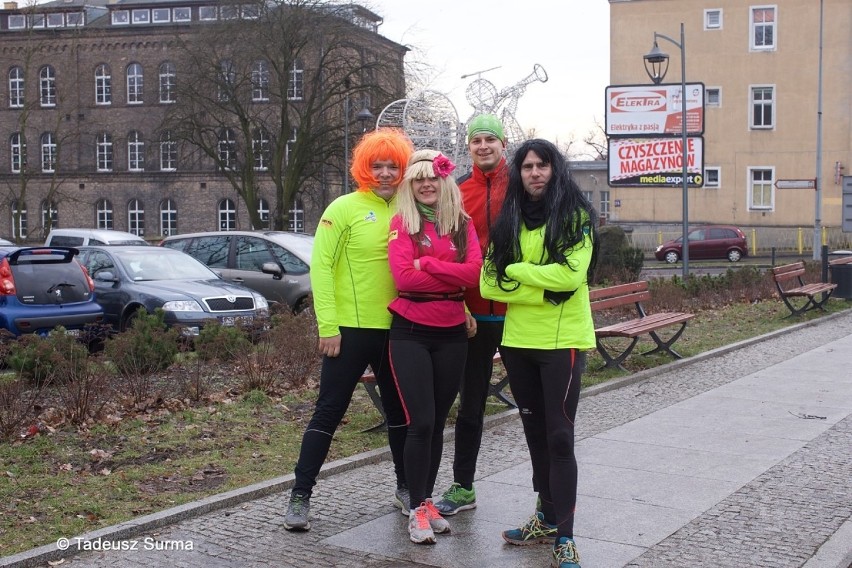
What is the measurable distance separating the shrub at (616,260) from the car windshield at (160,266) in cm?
1065

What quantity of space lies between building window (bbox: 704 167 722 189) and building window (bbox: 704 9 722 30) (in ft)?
22.2

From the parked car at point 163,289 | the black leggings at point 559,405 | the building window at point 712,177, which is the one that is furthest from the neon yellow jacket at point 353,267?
the building window at point 712,177

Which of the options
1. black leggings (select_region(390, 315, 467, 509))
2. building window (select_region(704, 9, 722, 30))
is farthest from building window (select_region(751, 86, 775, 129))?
black leggings (select_region(390, 315, 467, 509))

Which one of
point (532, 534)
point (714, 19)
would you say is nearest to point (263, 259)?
point (532, 534)

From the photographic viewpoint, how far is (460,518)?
5.82 m

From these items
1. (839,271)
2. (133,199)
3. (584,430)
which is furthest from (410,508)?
(133,199)

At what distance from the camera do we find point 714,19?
53.3m

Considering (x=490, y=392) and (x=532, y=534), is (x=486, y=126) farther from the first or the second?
(x=490, y=392)

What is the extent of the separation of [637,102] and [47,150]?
4720 centimetres

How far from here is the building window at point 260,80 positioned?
45.0 meters

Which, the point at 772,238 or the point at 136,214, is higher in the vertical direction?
the point at 136,214

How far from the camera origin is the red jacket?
5570 millimetres

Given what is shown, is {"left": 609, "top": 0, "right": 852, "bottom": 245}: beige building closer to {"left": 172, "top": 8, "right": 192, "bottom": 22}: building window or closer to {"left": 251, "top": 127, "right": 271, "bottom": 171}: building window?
{"left": 251, "top": 127, "right": 271, "bottom": 171}: building window

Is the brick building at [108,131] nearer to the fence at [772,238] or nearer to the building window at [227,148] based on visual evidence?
the building window at [227,148]
